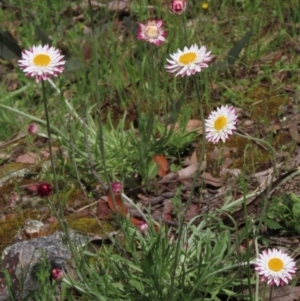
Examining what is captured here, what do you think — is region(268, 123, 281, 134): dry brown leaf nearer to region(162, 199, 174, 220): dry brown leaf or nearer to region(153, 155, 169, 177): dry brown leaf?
region(153, 155, 169, 177): dry brown leaf

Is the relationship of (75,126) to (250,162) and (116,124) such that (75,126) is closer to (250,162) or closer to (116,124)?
(116,124)

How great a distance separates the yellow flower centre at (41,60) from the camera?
201 centimetres

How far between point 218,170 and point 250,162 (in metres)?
0.13

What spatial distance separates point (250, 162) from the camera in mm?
3070

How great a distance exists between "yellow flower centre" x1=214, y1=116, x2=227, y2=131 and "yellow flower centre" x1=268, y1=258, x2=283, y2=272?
1.20 ft

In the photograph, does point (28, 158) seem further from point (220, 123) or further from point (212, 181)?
point (220, 123)

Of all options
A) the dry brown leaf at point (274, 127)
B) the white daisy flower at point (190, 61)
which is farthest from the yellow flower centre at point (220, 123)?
the dry brown leaf at point (274, 127)

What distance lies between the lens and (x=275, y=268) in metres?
1.92

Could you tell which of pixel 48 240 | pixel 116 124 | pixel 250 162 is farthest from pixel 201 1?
pixel 48 240

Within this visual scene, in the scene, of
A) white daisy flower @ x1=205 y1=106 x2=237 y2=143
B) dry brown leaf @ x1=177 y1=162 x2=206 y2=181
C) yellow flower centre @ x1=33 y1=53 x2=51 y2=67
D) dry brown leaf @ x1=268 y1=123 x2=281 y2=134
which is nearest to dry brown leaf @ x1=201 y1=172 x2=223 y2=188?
dry brown leaf @ x1=177 y1=162 x2=206 y2=181

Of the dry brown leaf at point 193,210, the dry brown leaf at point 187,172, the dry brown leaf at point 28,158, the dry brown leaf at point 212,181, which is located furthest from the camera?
the dry brown leaf at point 28,158

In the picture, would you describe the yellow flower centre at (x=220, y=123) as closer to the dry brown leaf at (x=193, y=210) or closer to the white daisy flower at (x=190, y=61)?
the white daisy flower at (x=190, y=61)

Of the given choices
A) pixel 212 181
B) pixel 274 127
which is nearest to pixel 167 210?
pixel 212 181

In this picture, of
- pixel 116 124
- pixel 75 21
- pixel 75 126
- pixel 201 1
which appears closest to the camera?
pixel 75 126
